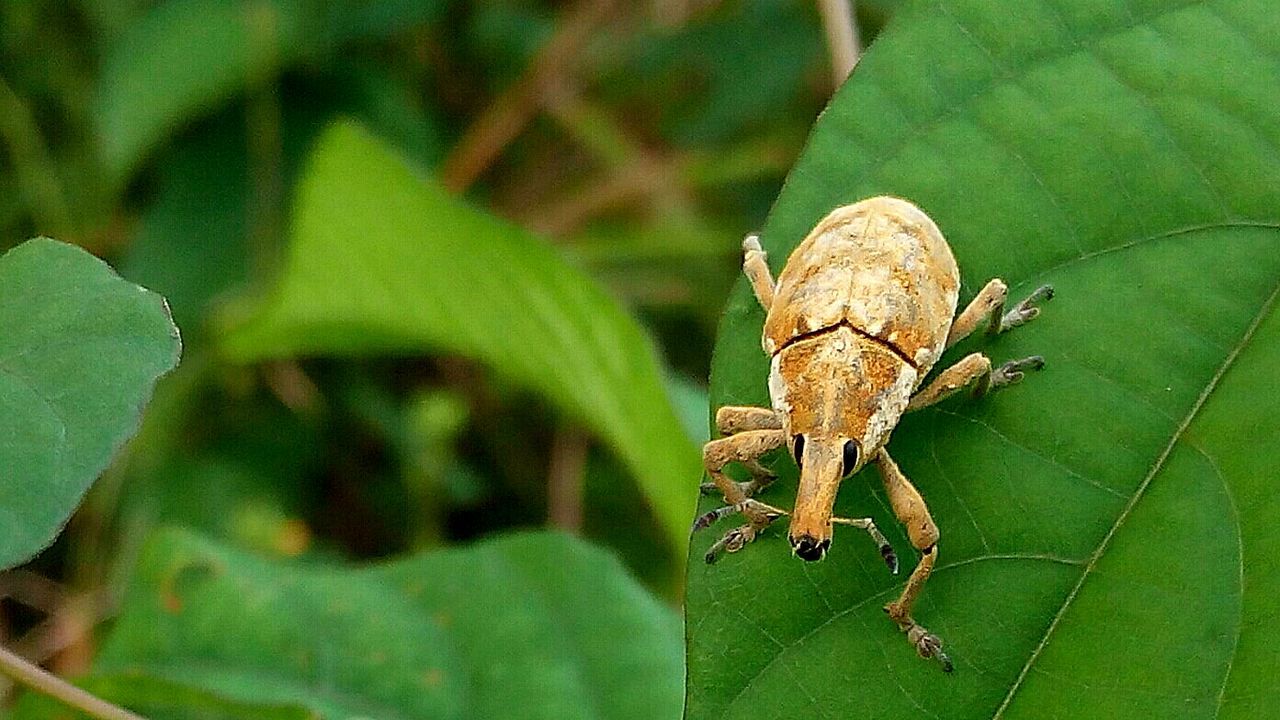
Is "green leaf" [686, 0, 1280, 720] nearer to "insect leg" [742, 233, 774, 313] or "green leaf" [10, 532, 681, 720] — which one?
"insect leg" [742, 233, 774, 313]

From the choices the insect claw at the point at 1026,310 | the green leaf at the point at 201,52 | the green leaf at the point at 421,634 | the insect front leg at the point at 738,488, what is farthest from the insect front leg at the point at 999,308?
the green leaf at the point at 201,52

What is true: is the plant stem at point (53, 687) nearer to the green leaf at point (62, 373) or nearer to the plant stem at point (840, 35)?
the green leaf at point (62, 373)

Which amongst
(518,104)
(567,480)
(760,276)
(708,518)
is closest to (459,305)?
(760,276)

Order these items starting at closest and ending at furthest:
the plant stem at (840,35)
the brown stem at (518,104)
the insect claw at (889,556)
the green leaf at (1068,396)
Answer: the green leaf at (1068,396), the insect claw at (889,556), the plant stem at (840,35), the brown stem at (518,104)

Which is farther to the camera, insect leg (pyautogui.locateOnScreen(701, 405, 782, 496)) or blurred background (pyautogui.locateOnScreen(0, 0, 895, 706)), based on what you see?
blurred background (pyautogui.locateOnScreen(0, 0, 895, 706))

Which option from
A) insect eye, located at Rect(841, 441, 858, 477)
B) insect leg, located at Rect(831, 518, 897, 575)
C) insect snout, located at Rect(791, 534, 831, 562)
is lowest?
insect eye, located at Rect(841, 441, 858, 477)

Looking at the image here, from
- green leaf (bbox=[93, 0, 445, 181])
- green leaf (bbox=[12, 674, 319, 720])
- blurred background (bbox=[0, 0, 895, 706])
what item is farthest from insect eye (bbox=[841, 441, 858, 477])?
green leaf (bbox=[93, 0, 445, 181])

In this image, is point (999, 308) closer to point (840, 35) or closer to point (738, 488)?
point (738, 488)
